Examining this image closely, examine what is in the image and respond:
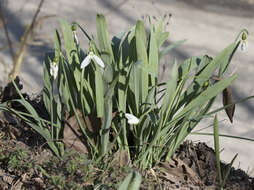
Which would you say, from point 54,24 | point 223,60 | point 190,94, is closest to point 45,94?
point 190,94

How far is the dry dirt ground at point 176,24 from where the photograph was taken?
337 centimetres

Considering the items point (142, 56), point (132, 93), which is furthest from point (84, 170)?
point (142, 56)

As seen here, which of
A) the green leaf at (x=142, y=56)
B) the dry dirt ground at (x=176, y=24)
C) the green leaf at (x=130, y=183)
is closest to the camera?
the green leaf at (x=130, y=183)

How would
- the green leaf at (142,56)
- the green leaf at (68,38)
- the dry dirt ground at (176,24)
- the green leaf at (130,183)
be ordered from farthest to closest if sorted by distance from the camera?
the dry dirt ground at (176,24) → the green leaf at (68,38) → the green leaf at (142,56) → the green leaf at (130,183)

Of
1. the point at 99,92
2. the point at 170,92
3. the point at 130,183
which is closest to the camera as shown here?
the point at 130,183

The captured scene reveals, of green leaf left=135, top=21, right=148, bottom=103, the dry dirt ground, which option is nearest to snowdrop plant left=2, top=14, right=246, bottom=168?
green leaf left=135, top=21, right=148, bottom=103

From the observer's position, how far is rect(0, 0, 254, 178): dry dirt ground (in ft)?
11.0

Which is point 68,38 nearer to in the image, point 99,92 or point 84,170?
point 99,92

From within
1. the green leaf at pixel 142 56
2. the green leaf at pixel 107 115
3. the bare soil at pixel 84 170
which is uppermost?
the green leaf at pixel 142 56

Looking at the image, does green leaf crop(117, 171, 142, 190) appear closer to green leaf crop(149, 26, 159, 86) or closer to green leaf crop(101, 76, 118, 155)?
green leaf crop(101, 76, 118, 155)

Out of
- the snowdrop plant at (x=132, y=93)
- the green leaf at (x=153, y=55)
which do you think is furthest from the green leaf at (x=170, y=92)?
the green leaf at (x=153, y=55)

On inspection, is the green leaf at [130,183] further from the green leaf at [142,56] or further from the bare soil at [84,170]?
the green leaf at [142,56]

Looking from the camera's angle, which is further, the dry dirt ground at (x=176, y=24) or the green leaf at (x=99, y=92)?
the dry dirt ground at (x=176, y=24)

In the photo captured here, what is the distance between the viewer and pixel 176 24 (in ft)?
13.6
